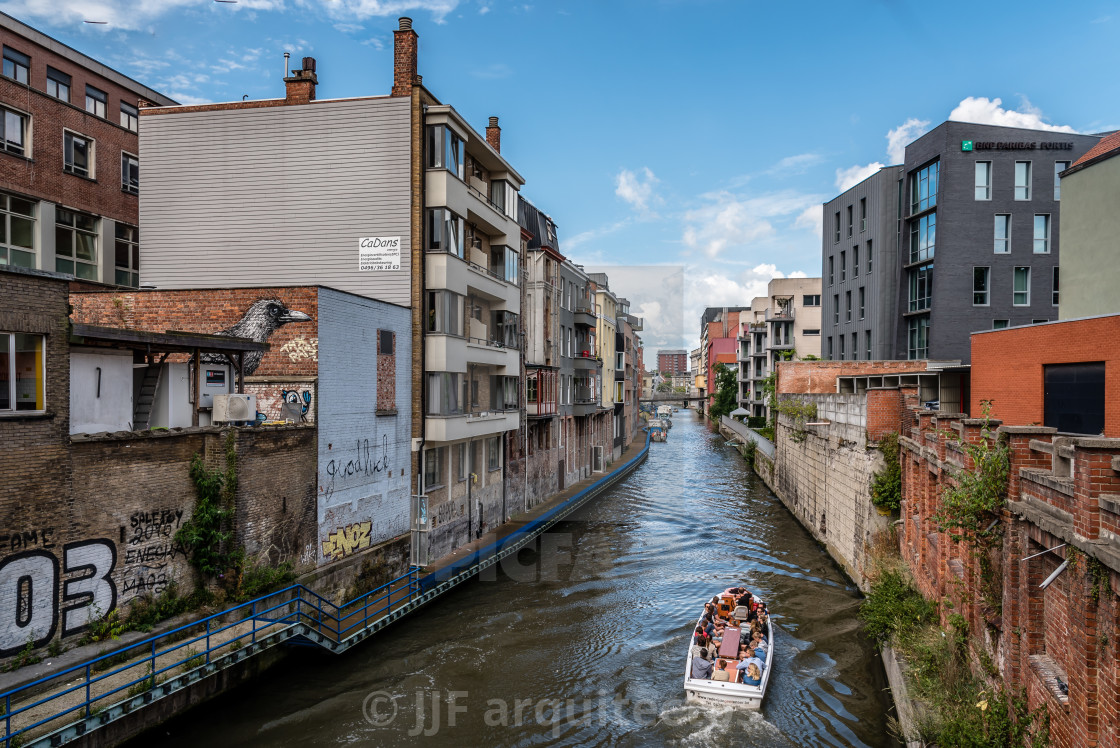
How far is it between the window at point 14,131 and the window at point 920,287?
140ft

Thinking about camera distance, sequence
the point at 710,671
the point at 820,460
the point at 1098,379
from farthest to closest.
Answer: the point at 820,460 → the point at 1098,379 → the point at 710,671

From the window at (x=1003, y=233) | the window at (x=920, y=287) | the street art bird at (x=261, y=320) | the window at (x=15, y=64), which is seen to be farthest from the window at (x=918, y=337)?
the window at (x=15, y=64)

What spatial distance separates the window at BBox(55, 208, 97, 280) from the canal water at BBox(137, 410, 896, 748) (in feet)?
60.0

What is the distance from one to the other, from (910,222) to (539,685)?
36143 millimetres

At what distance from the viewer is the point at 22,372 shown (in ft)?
42.1

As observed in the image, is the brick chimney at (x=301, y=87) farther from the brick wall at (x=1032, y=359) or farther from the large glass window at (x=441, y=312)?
the brick wall at (x=1032, y=359)

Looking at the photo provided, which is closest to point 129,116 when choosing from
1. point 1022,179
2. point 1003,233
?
point 1003,233

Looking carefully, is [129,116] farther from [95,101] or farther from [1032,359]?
[1032,359]

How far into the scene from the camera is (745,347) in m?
93.3

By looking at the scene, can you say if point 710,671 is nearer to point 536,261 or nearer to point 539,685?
point 539,685

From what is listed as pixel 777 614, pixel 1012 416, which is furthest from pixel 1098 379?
pixel 777 614

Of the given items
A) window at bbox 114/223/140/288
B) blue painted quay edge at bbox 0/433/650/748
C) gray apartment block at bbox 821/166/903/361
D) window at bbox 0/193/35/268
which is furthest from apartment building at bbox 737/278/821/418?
window at bbox 0/193/35/268

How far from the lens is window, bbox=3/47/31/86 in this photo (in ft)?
85.6

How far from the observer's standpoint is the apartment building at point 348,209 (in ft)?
79.7
